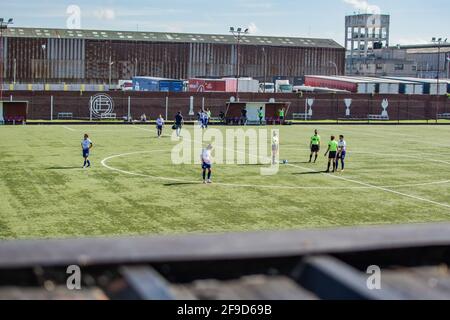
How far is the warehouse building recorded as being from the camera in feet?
322

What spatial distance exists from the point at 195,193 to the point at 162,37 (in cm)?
8559

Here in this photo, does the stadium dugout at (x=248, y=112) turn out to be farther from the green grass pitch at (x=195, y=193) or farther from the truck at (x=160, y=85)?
the green grass pitch at (x=195, y=193)

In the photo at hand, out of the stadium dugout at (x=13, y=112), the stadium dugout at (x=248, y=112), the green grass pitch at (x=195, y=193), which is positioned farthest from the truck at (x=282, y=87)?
the green grass pitch at (x=195, y=193)

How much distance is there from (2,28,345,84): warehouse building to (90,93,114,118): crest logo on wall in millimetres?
34496

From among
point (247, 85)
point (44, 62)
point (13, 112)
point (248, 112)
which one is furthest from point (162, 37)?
point (13, 112)

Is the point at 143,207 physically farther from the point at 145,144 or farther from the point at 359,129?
the point at 359,129

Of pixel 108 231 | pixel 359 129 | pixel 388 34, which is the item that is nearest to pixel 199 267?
pixel 108 231

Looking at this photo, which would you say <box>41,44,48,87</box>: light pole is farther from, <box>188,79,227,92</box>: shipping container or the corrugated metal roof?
<box>188,79,227,92</box>: shipping container

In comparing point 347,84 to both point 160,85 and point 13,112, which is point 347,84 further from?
point 13,112

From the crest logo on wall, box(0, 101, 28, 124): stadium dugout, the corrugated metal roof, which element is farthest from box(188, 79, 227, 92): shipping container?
the corrugated metal roof

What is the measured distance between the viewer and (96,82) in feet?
332

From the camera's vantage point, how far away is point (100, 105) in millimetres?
66312

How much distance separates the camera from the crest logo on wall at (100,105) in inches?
2603
